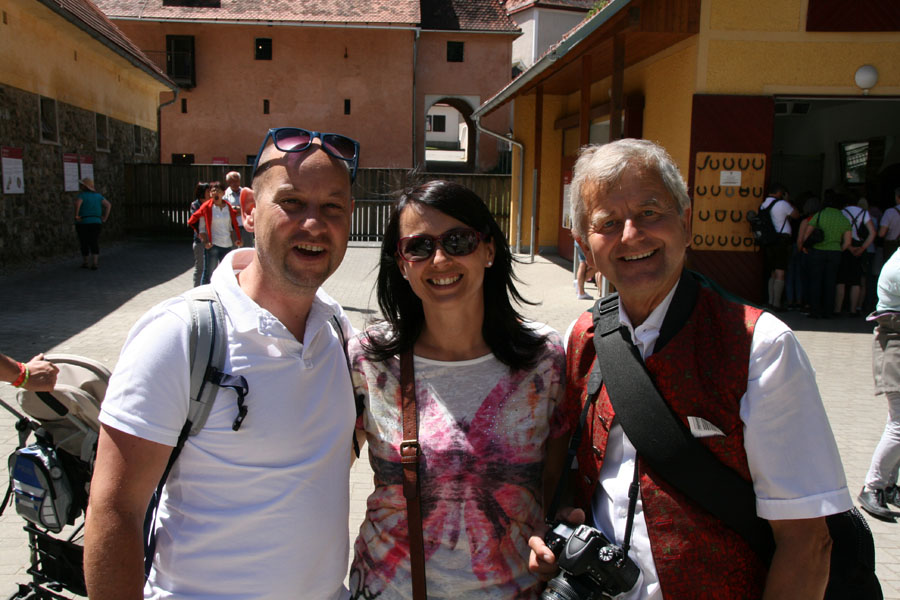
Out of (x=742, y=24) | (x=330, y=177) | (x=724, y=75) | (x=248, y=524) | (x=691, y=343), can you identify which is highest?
(x=742, y=24)

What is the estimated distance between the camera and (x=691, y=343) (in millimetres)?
1754

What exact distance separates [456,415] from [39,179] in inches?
630

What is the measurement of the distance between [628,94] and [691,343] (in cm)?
1139

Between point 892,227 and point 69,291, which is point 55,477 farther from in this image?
point 892,227

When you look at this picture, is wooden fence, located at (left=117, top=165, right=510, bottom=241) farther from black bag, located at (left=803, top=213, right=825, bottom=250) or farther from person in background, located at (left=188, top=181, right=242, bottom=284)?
black bag, located at (left=803, top=213, right=825, bottom=250)

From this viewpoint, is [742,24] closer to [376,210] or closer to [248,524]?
[248,524]

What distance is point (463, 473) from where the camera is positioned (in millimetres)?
1957

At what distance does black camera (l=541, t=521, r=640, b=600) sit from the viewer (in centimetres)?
170

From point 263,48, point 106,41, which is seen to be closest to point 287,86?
point 263,48

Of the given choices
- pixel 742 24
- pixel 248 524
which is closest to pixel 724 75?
pixel 742 24

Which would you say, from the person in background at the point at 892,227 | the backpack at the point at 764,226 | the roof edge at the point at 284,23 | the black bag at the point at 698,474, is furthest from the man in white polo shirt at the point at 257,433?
the roof edge at the point at 284,23

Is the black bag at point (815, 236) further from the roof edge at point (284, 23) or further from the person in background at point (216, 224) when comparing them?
the roof edge at point (284, 23)

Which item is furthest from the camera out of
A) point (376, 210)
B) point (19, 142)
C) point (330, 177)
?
point (376, 210)

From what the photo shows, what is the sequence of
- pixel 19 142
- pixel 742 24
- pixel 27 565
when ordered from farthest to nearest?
1. pixel 19 142
2. pixel 742 24
3. pixel 27 565
